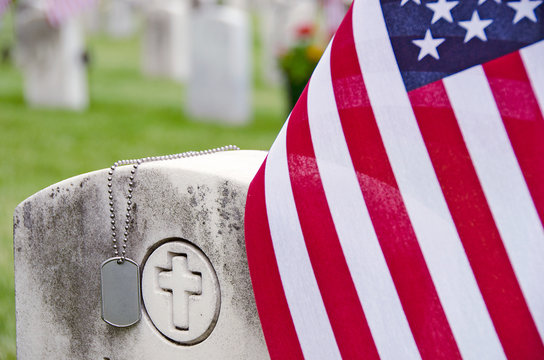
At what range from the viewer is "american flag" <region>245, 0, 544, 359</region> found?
1.17 metres

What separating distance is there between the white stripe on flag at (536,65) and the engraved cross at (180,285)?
2.65 feet

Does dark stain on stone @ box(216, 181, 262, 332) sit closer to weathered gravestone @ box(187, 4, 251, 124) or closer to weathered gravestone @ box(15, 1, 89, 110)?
weathered gravestone @ box(187, 4, 251, 124)

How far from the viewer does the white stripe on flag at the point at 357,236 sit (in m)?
1.28

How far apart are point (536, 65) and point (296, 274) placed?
57 centimetres

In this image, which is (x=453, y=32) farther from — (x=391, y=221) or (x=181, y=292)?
(x=181, y=292)

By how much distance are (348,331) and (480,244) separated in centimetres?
30

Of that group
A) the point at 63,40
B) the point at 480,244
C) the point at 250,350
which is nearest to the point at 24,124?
the point at 63,40

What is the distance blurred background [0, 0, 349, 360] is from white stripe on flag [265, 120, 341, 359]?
1.99 m

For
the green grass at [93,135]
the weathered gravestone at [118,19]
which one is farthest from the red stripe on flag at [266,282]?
the weathered gravestone at [118,19]

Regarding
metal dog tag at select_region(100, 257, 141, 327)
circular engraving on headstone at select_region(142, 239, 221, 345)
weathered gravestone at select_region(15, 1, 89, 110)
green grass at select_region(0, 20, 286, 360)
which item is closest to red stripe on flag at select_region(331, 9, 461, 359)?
circular engraving on headstone at select_region(142, 239, 221, 345)

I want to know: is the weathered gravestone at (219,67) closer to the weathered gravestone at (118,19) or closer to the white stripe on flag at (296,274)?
the white stripe on flag at (296,274)

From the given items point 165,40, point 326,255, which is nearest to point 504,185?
point 326,255

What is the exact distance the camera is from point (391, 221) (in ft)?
4.16

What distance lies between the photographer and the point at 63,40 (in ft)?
25.3
